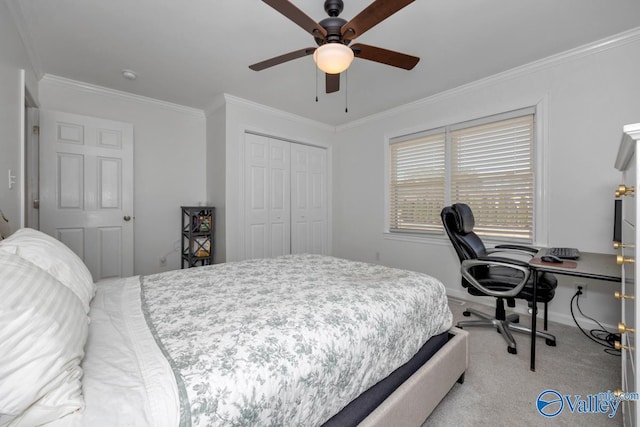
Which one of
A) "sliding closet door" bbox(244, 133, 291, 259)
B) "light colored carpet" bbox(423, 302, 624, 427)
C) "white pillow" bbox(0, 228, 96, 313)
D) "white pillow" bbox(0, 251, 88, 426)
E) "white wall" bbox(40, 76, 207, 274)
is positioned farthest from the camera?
"sliding closet door" bbox(244, 133, 291, 259)

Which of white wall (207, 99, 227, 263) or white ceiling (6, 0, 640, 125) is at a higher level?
white ceiling (6, 0, 640, 125)

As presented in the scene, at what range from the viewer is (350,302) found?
1253mm

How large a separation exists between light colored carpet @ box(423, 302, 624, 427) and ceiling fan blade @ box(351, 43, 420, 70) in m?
2.14

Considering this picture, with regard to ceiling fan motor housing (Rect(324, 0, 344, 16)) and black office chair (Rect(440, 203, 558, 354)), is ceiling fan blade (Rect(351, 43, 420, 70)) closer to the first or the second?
ceiling fan motor housing (Rect(324, 0, 344, 16))

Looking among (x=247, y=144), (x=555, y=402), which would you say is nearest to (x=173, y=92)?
(x=247, y=144)

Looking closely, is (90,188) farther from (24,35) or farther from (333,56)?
(333,56)

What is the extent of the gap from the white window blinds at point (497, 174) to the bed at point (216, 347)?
5.87 ft

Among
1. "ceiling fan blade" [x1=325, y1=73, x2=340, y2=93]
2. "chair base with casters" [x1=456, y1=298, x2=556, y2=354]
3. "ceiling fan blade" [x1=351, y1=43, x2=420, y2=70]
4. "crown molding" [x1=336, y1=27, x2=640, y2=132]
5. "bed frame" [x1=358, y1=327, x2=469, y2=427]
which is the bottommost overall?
"chair base with casters" [x1=456, y1=298, x2=556, y2=354]

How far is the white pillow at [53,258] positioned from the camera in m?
1.05

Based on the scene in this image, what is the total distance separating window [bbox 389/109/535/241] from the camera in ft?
9.34

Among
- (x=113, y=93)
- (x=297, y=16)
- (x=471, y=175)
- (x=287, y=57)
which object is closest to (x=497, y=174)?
(x=471, y=175)

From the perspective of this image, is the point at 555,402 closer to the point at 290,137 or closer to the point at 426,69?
the point at 426,69

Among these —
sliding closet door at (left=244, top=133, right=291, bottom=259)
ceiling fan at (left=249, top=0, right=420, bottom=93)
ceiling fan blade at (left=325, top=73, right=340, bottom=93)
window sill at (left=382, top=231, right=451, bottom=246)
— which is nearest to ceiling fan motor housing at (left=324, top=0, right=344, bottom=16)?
ceiling fan at (left=249, top=0, right=420, bottom=93)

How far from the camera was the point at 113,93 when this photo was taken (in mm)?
3270
